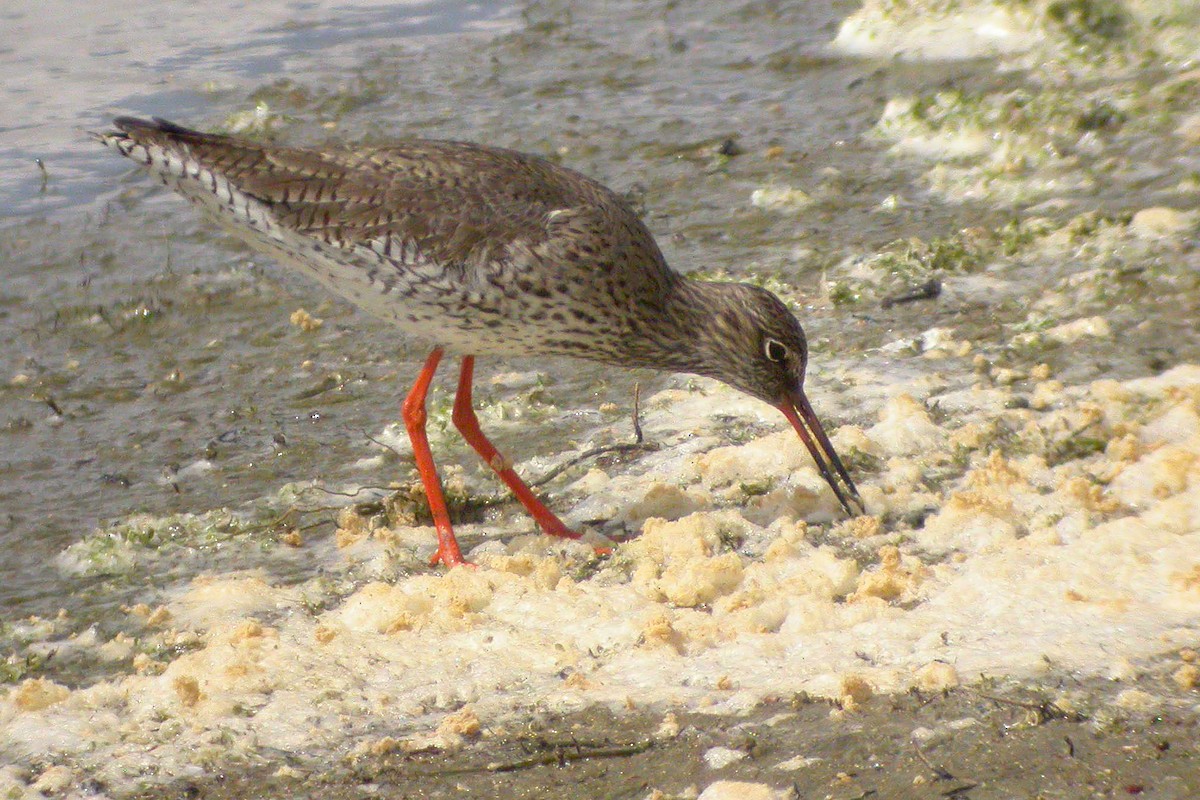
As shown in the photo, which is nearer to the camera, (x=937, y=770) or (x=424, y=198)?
(x=937, y=770)

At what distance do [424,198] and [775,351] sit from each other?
1.49 meters

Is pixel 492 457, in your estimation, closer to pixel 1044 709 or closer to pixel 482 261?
pixel 482 261

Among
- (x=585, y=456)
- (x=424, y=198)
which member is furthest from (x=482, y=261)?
(x=585, y=456)

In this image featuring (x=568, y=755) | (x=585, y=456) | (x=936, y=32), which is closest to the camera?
(x=568, y=755)

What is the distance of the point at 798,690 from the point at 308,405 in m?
3.34

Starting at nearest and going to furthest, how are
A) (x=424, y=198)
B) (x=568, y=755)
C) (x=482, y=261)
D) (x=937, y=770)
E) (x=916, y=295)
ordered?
1. (x=937, y=770)
2. (x=568, y=755)
3. (x=482, y=261)
4. (x=424, y=198)
5. (x=916, y=295)

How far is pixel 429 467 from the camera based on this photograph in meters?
5.61

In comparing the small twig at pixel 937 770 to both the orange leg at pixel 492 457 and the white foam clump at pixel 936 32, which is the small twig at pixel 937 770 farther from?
the white foam clump at pixel 936 32

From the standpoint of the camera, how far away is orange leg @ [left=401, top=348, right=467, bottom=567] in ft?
17.5

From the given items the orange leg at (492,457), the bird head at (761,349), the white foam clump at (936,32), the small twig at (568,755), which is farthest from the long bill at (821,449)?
the white foam clump at (936,32)

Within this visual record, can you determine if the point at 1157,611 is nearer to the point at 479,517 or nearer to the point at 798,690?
the point at 798,690

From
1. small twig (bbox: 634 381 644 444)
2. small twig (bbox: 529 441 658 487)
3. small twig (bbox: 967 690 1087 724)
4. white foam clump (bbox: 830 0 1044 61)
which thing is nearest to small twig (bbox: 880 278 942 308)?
small twig (bbox: 634 381 644 444)

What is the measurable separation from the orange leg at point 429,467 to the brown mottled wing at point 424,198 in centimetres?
64

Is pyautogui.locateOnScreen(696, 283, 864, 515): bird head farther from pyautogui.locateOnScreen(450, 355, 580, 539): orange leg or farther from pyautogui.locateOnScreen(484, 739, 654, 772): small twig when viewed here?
pyautogui.locateOnScreen(484, 739, 654, 772): small twig
